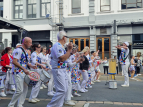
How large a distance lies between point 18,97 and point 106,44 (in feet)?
46.7

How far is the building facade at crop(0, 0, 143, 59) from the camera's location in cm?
1691

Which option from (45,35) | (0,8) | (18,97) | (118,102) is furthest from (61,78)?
(0,8)

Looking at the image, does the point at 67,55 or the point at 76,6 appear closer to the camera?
the point at 67,55

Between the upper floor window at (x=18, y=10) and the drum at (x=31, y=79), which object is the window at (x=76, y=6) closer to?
the upper floor window at (x=18, y=10)

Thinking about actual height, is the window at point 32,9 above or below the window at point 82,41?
above

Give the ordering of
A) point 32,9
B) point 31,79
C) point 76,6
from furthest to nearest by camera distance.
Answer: point 32,9, point 76,6, point 31,79

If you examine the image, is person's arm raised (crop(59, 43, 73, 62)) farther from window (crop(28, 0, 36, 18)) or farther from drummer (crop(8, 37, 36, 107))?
window (crop(28, 0, 36, 18))

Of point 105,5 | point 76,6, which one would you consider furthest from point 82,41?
point 105,5

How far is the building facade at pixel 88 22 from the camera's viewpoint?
16.9 metres

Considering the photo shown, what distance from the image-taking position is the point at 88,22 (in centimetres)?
1772

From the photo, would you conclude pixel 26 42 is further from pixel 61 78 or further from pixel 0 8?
pixel 0 8

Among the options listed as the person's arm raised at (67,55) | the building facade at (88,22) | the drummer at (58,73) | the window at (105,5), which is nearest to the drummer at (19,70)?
the drummer at (58,73)

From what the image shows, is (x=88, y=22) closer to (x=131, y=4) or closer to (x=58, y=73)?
(x=131, y=4)

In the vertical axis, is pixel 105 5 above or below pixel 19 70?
above
